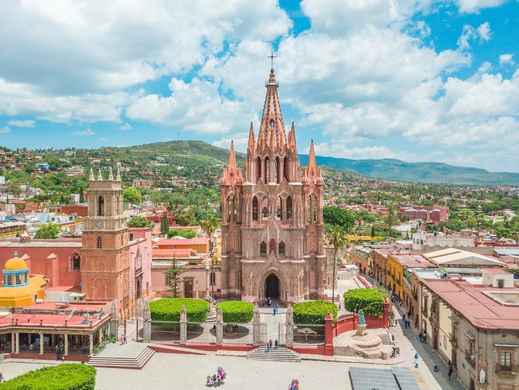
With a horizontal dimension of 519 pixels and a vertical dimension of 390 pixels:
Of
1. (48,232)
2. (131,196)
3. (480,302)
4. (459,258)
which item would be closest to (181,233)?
(48,232)

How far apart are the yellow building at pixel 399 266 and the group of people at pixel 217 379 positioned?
93.3ft

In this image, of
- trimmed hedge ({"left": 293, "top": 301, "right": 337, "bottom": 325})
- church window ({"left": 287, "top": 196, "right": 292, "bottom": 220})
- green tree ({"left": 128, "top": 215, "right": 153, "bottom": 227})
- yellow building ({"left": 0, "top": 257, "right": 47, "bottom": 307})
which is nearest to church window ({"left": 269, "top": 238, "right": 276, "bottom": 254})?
church window ({"left": 287, "top": 196, "right": 292, "bottom": 220})

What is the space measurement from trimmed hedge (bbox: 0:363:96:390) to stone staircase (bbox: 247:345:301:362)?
13379mm

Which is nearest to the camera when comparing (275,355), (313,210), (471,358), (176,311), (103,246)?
(471,358)

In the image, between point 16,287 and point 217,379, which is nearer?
point 217,379

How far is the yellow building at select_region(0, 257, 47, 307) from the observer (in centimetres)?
3781

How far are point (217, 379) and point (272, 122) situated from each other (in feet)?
87.7

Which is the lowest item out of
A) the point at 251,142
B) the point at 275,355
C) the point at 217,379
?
the point at 275,355

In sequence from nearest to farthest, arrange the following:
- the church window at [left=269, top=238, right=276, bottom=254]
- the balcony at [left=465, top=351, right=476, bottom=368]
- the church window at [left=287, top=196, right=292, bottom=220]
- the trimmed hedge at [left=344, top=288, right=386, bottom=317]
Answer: the balcony at [left=465, top=351, right=476, bottom=368]
the trimmed hedge at [left=344, top=288, right=386, bottom=317]
the church window at [left=269, top=238, right=276, bottom=254]
the church window at [left=287, top=196, right=292, bottom=220]

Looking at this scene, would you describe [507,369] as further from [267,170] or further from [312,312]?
[267,170]

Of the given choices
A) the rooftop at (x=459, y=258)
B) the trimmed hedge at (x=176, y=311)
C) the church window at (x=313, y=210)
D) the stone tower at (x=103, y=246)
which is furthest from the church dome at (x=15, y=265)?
the rooftop at (x=459, y=258)

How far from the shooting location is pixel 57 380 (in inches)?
957

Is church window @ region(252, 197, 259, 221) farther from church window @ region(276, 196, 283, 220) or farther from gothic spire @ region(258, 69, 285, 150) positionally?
gothic spire @ region(258, 69, 285, 150)

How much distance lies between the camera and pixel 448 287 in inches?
1549
